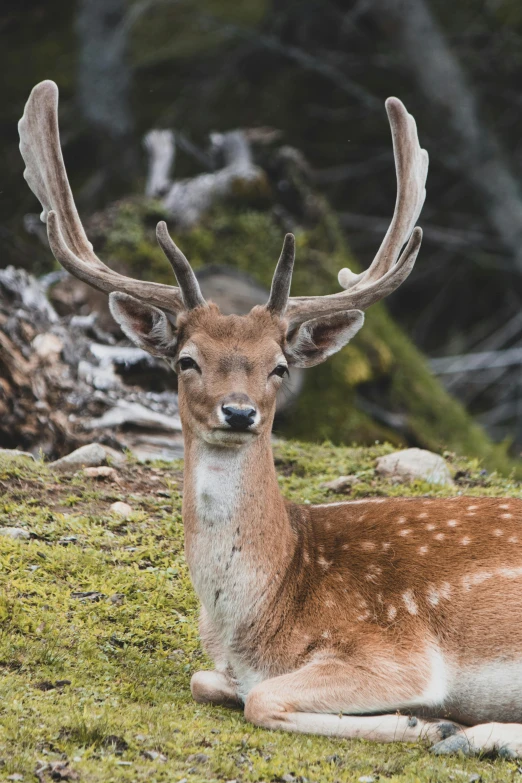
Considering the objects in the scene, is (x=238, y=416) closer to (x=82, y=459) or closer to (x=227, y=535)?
(x=227, y=535)

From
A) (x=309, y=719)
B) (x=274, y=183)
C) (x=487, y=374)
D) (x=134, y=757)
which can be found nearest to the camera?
(x=134, y=757)

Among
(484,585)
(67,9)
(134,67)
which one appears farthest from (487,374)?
(484,585)

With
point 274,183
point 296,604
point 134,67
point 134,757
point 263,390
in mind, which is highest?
point 134,67

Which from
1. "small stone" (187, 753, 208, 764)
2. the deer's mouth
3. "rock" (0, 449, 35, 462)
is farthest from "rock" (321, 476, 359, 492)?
"small stone" (187, 753, 208, 764)

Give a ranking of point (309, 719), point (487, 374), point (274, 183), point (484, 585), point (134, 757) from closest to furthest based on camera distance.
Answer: point (134, 757) → point (309, 719) → point (484, 585) → point (274, 183) → point (487, 374)

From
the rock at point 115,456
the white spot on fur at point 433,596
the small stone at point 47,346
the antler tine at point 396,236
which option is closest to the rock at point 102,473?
the rock at point 115,456

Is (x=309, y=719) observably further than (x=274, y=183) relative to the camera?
No

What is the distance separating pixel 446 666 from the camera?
6.09 meters

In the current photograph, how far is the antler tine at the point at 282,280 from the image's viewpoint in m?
6.42

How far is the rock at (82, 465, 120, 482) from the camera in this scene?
886 centimetres

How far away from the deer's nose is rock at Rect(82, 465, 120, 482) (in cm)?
300

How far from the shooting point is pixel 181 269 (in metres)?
6.55

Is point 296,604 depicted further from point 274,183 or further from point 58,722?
point 274,183

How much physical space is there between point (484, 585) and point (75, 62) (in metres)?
18.1
